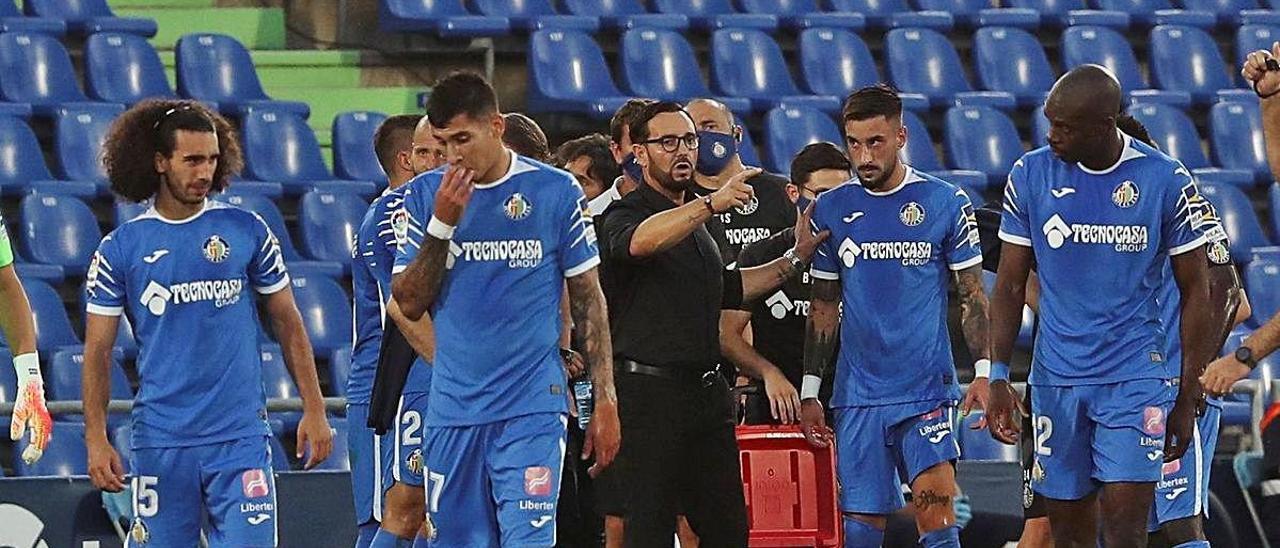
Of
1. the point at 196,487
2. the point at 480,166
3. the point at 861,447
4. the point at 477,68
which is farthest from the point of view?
the point at 477,68

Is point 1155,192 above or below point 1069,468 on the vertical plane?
above

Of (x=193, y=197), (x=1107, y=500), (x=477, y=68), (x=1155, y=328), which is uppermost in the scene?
(x=477, y=68)

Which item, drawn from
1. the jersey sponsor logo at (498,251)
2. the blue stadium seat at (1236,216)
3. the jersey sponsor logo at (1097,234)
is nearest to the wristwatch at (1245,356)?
the jersey sponsor logo at (1097,234)

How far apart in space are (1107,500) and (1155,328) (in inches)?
24.8

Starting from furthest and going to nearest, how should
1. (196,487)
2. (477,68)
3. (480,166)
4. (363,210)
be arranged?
1. (477,68)
2. (363,210)
3. (196,487)
4. (480,166)

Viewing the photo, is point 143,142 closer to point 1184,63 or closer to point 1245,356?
point 1245,356

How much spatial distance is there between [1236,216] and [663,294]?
22.8 feet

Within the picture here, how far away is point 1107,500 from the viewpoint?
8.16 m

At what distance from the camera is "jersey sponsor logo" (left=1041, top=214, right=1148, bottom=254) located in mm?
8141

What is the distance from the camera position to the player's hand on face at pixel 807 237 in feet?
29.7

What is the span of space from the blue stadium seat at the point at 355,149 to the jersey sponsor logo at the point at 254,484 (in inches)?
234

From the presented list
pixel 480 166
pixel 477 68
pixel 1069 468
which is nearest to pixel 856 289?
→ pixel 1069 468

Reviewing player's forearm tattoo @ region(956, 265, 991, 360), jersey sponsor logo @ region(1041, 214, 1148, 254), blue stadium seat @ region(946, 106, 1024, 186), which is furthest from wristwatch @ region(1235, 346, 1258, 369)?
blue stadium seat @ region(946, 106, 1024, 186)

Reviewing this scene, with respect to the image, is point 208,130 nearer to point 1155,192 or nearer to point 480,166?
point 480,166
